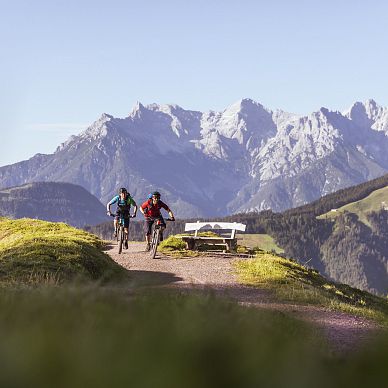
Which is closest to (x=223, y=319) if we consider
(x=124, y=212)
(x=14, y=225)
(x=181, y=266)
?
(x=181, y=266)

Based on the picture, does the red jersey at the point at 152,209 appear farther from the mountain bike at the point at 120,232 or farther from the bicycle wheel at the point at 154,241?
the mountain bike at the point at 120,232

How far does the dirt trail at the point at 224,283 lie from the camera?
1054 centimetres

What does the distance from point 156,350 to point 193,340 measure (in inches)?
10.4

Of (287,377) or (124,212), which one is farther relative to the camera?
(124,212)

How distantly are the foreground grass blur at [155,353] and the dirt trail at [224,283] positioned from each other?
254 cm

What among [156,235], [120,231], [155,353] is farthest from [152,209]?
[155,353]

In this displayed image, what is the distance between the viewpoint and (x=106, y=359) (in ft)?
6.05

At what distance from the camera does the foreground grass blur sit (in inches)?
67.3

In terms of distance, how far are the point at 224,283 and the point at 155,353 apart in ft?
57.4

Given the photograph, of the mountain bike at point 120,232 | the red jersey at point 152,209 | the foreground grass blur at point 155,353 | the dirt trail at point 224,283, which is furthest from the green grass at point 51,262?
the foreground grass blur at point 155,353

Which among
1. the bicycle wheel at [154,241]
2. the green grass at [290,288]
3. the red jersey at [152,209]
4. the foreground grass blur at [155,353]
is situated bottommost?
the green grass at [290,288]

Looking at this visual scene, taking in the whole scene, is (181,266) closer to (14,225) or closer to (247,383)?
(14,225)

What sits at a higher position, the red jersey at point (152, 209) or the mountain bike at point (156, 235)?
the red jersey at point (152, 209)

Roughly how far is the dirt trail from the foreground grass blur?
2.54m
